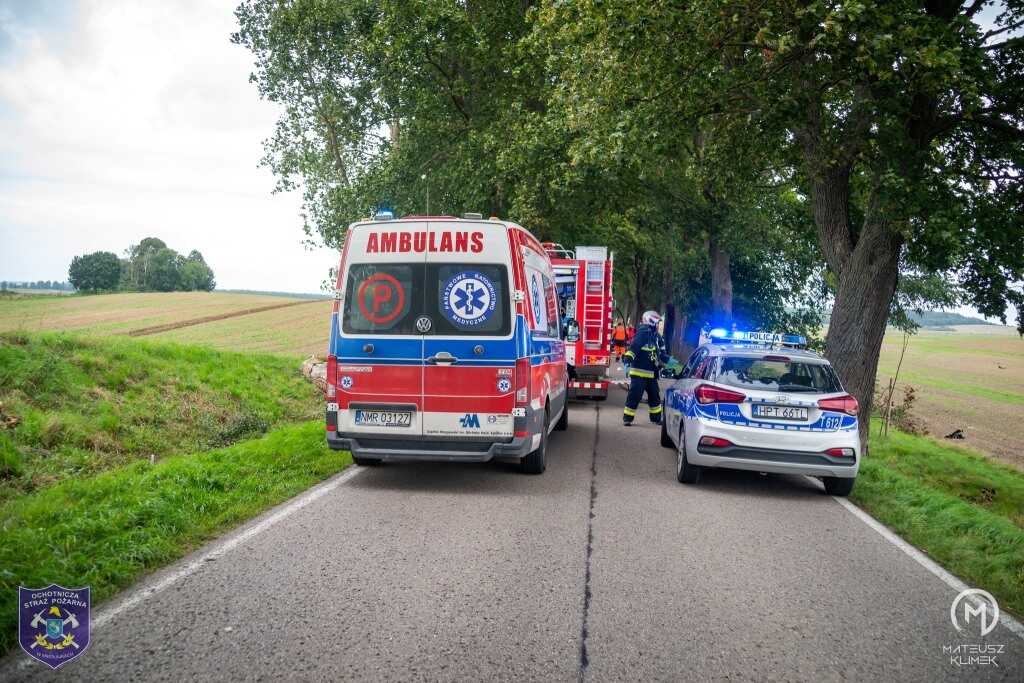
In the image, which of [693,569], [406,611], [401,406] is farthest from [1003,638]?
[401,406]

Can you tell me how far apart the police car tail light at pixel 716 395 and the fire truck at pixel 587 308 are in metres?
7.87

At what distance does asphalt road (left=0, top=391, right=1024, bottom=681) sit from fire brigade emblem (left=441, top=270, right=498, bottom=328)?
1.78m

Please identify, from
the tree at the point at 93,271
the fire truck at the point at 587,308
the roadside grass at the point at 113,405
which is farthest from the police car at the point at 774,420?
the tree at the point at 93,271

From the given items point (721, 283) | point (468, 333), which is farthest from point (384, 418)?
point (721, 283)

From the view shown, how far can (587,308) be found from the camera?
16031 millimetres

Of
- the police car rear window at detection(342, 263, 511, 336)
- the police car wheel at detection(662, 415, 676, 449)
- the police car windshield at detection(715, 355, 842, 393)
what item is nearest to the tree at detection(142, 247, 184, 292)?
the police car wheel at detection(662, 415, 676, 449)

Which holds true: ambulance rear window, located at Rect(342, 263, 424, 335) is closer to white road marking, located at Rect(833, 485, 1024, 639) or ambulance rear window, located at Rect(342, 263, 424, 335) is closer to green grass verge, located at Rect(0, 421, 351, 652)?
green grass verge, located at Rect(0, 421, 351, 652)

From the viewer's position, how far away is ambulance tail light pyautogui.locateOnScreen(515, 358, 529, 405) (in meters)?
7.34

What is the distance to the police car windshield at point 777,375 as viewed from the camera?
7.75 meters

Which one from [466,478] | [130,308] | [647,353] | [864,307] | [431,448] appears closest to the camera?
[431,448]

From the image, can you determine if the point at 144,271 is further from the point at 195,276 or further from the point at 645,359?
the point at 645,359

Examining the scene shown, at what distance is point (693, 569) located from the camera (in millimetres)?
5059

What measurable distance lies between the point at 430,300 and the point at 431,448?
1493 mm

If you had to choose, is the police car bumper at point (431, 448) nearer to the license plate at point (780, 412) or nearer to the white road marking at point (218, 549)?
the white road marking at point (218, 549)
